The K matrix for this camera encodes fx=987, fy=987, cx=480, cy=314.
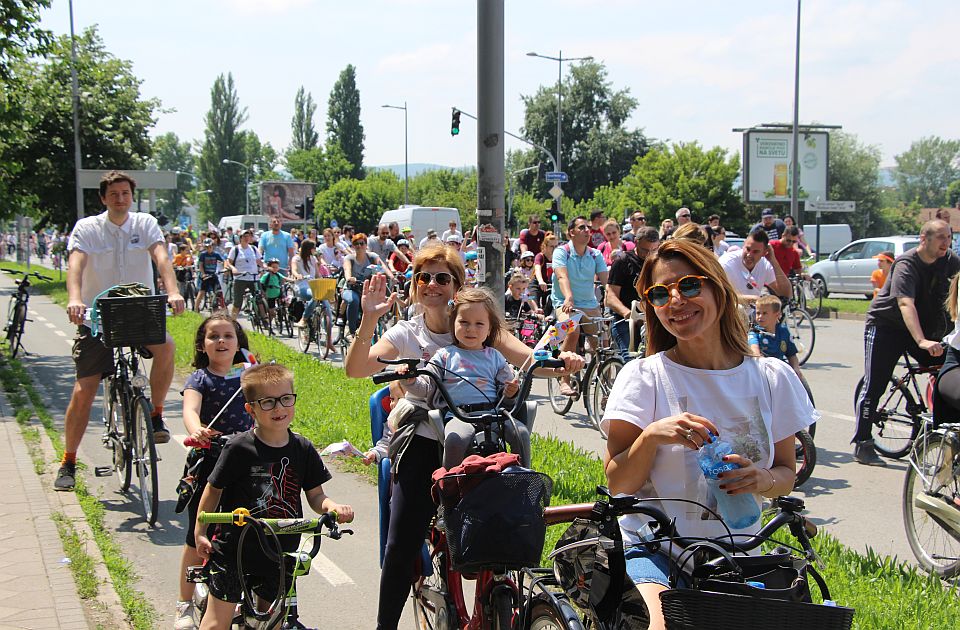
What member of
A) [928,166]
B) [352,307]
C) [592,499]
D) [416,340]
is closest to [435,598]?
[416,340]

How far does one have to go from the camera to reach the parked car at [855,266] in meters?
27.4

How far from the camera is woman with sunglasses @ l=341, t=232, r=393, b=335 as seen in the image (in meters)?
14.3

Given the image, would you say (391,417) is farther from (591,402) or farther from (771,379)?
(591,402)

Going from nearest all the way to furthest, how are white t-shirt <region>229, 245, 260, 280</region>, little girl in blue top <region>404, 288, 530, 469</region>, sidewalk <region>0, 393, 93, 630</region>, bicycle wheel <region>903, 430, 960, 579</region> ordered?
little girl in blue top <region>404, 288, 530, 469</region>
sidewalk <region>0, 393, 93, 630</region>
bicycle wheel <region>903, 430, 960, 579</region>
white t-shirt <region>229, 245, 260, 280</region>

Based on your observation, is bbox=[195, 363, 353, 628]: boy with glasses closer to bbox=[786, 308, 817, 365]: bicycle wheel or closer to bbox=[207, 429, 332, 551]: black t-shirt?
bbox=[207, 429, 332, 551]: black t-shirt

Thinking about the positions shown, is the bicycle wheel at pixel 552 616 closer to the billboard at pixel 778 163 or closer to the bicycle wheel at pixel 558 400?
the bicycle wheel at pixel 558 400

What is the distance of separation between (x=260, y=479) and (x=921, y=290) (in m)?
5.66

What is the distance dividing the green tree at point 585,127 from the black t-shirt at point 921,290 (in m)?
77.1

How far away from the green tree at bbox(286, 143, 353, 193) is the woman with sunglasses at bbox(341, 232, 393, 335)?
78.2 m

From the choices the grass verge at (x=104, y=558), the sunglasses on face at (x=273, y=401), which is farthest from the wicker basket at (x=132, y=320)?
the sunglasses on face at (x=273, y=401)

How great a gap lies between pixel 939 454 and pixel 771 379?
9.44 feet

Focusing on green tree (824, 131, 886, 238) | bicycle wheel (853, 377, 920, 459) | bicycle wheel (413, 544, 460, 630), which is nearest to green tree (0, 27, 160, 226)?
bicycle wheel (853, 377, 920, 459)

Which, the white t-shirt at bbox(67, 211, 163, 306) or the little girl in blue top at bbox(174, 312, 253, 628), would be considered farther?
the white t-shirt at bbox(67, 211, 163, 306)

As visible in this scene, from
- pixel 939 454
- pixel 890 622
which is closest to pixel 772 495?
pixel 890 622
